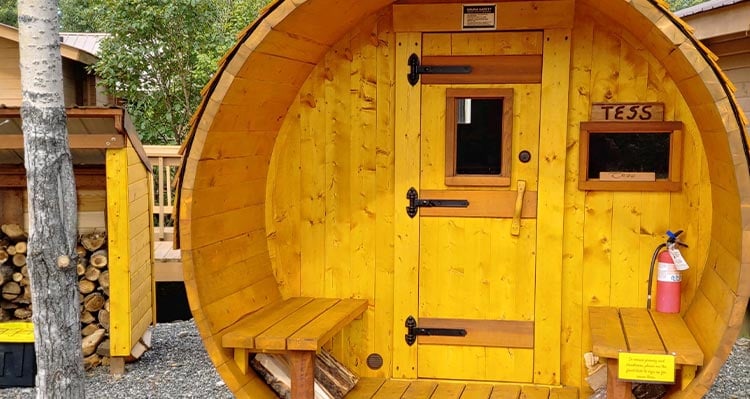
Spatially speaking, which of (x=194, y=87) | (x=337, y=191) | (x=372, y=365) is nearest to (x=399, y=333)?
(x=372, y=365)

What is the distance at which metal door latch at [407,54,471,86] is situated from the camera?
14.8 ft

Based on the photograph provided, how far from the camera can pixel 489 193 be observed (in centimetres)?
454

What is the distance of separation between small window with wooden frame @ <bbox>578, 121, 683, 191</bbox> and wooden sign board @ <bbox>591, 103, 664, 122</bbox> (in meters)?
0.03

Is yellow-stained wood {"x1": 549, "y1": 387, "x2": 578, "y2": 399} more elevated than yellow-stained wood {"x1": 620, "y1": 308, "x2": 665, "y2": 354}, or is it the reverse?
yellow-stained wood {"x1": 620, "y1": 308, "x2": 665, "y2": 354}

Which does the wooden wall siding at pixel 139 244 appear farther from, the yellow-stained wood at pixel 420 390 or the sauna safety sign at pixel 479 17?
the sauna safety sign at pixel 479 17

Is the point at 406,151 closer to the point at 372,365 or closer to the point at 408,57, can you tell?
the point at 408,57

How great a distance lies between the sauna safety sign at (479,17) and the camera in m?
4.46

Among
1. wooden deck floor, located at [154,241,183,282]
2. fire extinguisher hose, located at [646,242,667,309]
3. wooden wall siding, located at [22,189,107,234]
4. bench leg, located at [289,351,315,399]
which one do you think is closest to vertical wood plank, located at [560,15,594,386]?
fire extinguisher hose, located at [646,242,667,309]

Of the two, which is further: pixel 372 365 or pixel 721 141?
pixel 372 365

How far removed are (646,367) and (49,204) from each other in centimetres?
326

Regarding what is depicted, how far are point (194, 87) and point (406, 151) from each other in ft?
35.0

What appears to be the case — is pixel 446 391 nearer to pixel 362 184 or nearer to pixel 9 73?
pixel 362 184

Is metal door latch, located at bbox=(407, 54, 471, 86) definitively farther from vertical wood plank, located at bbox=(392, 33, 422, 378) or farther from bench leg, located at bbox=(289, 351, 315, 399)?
bench leg, located at bbox=(289, 351, 315, 399)

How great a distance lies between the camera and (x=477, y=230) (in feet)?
15.1
